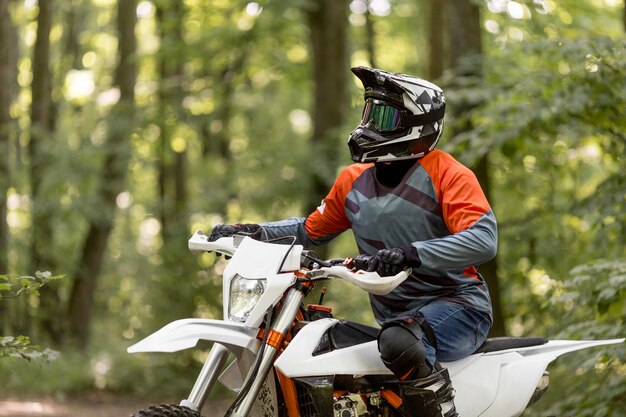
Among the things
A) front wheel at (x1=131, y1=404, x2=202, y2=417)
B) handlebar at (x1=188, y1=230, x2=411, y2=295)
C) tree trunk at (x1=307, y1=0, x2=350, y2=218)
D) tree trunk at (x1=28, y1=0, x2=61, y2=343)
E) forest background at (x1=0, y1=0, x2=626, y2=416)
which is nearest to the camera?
→ front wheel at (x1=131, y1=404, x2=202, y2=417)

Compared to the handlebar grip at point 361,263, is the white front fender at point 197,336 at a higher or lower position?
lower

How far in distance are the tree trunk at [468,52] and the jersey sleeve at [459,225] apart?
464cm

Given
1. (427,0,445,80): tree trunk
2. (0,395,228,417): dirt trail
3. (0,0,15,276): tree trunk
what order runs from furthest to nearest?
(0,0,15,276): tree trunk
(427,0,445,80): tree trunk
(0,395,228,417): dirt trail

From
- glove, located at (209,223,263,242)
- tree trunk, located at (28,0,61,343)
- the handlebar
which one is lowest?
tree trunk, located at (28,0,61,343)

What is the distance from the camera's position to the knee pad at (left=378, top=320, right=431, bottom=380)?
3.85 meters

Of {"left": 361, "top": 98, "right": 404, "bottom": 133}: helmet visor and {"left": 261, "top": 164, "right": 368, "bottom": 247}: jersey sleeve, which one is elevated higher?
{"left": 361, "top": 98, "right": 404, "bottom": 133}: helmet visor

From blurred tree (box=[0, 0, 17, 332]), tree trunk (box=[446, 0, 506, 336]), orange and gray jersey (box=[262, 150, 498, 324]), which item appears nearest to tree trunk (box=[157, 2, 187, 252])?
blurred tree (box=[0, 0, 17, 332])

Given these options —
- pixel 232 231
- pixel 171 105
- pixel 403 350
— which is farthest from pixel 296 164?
pixel 403 350

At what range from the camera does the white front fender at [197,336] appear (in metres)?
3.63

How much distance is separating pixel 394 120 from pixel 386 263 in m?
0.90

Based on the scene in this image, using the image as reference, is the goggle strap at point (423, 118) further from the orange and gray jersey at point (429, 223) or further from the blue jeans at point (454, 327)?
the blue jeans at point (454, 327)

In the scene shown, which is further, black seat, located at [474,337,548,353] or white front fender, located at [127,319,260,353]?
black seat, located at [474,337,548,353]

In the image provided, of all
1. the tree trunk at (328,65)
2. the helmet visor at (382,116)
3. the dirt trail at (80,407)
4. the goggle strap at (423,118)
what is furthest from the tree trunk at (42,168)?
the goggle strap at (423,118)

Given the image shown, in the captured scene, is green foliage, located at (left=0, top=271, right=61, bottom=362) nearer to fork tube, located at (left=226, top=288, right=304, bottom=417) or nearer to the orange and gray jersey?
fork tube, located at (left=226, top=288, right=304, bottom=417)
